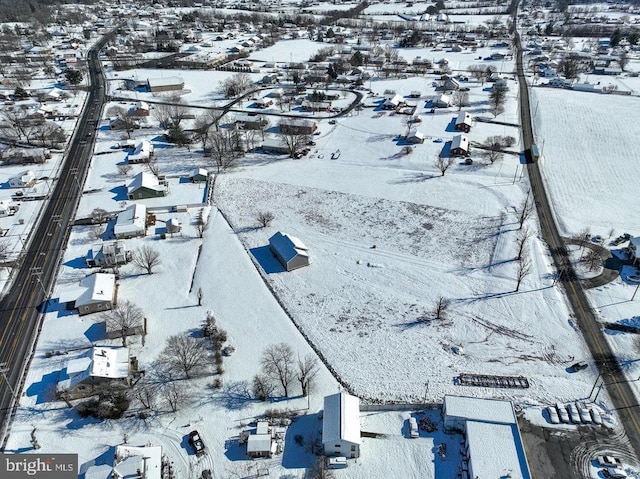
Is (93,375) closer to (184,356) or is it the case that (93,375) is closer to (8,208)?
(184,356)

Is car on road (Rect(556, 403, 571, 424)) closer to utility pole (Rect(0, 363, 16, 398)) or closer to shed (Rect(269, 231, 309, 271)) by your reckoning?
shed (Rect(269, 231, 309, 271))

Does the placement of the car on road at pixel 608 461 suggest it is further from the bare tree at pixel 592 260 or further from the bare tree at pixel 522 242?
the bare tree at pixel 592 260

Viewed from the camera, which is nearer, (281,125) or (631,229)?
(631,229)

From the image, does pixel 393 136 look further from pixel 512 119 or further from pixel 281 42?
pixel 281 42

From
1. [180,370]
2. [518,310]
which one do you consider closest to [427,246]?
[518,310]

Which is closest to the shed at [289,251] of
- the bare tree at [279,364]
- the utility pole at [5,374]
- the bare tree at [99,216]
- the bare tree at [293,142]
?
the bare tree at [279,364]

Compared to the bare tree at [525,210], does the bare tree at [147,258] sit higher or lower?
lower

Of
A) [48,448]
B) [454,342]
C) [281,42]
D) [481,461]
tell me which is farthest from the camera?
[281,42]
